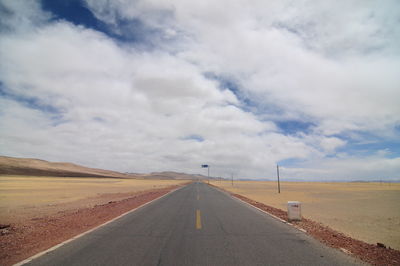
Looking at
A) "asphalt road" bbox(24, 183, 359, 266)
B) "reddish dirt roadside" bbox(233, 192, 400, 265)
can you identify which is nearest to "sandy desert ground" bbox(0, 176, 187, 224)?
"asphalt road" bbox(24, 183, 359, 266)

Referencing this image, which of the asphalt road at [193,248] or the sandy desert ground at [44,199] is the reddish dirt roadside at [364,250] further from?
the sandy desert ground at [44,199]

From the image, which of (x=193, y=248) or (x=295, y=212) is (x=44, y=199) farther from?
(x=295, y=212)

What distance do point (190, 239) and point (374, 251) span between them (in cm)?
557

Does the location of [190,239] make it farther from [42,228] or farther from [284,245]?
[42,228]

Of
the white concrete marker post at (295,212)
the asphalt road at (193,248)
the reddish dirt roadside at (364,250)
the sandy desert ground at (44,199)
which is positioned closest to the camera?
the asphalt road at (193,248)

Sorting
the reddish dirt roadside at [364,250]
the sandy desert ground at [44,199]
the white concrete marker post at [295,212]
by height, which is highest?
the white concrete marker post at [295,212]

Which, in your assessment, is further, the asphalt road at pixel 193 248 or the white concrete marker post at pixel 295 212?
the white concrete marker post at pixel 295 212

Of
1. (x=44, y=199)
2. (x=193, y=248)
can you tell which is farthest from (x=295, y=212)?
(x=44, y=199)

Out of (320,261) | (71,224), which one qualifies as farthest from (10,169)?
(320,261)

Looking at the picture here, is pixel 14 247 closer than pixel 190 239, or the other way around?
pixel 14 247

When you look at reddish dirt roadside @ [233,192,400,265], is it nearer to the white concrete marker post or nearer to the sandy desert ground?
the white concrete marker post

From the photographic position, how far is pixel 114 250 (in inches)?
262

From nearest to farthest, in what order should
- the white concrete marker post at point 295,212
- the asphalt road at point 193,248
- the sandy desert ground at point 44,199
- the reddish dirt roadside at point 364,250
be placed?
the asphalt road at point 193,248 → the reddish dirt roadside at point 364,250 → the white concrete marker post at point 295,212 → the sandy desert ground at point 44,199

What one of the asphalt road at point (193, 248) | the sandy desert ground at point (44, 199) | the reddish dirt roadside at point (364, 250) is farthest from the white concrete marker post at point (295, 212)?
the sandy desert ground at point (44, 199)
